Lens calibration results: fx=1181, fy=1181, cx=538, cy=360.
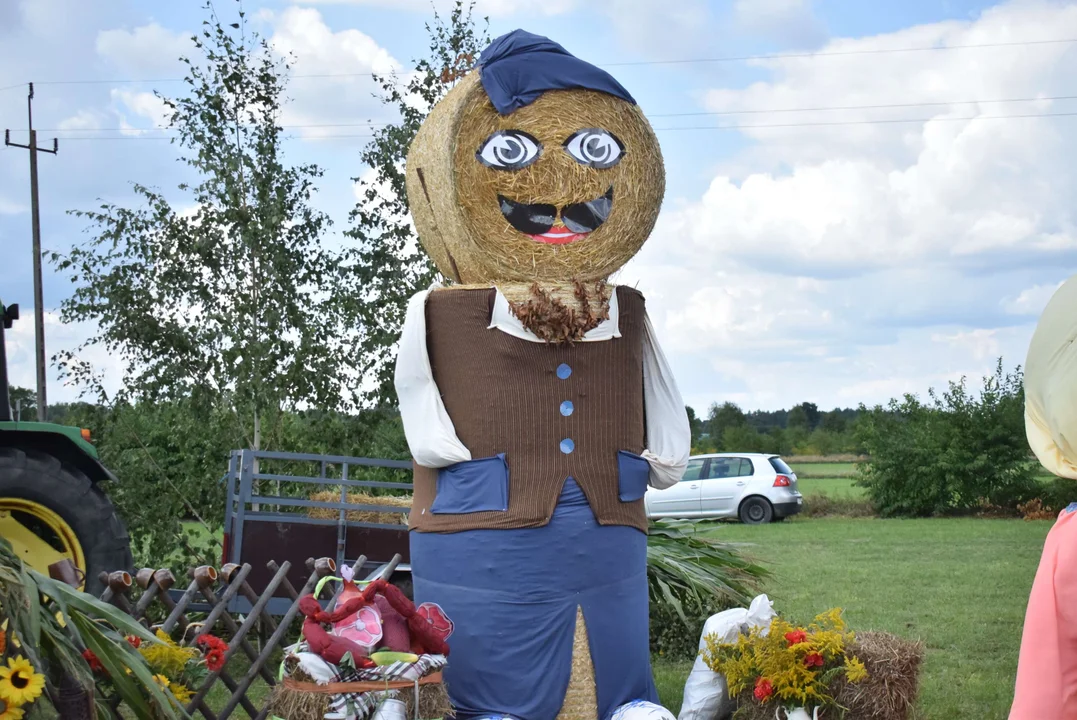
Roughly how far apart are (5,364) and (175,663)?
2.91m

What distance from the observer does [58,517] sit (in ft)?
18.8

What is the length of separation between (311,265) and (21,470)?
2.77m

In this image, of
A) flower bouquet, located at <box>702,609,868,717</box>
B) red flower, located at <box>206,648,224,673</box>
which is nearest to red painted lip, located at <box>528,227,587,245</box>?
flower bouquet, located at <box>702,609,868,717</box>

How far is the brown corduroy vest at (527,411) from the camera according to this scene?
4234 millimetres

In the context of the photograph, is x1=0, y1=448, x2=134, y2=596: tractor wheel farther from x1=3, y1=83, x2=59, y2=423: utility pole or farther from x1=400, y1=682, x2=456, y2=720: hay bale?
x1=3, y1=83, x2=59, y2=423: utility pole

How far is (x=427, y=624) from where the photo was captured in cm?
389

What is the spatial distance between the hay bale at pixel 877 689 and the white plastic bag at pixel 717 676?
0.37 ft

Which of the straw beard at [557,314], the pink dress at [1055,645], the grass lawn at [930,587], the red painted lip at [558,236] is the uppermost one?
the red painted lip at [558,236]

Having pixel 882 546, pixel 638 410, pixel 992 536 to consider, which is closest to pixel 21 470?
pixel 638 410

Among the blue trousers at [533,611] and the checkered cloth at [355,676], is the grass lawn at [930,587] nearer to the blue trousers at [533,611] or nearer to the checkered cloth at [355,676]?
the blue trousers at [533,611]

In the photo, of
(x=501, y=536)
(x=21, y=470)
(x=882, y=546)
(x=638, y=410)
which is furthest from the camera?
(x=882, y=546)

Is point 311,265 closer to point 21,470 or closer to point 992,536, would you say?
point 21,470

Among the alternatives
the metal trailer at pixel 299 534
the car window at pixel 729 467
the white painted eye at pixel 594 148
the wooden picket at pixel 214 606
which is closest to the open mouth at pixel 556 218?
the white painted eye at pixel 594 148

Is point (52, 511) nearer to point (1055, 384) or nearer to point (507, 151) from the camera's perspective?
point (507, 151)
